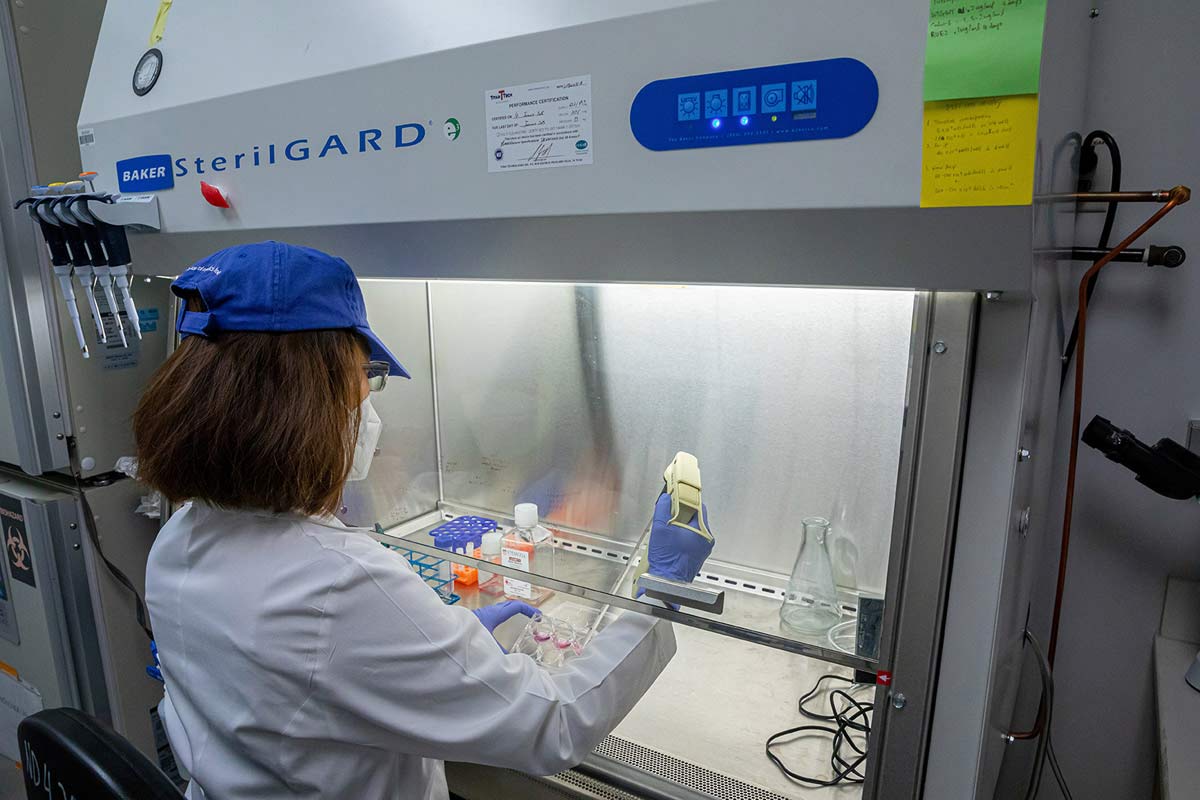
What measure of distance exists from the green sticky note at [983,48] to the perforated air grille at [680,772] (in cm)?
95

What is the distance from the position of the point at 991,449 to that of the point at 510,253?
58 cm

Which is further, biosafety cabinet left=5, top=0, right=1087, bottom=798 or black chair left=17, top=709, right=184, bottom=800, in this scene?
black chair left=17, top=709, right=184, bottom=800

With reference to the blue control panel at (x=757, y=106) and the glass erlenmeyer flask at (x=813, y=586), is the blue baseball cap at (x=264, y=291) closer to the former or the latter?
the blue control panel at (x=757, y=106)

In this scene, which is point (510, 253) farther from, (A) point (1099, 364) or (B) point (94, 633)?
(B) point (94, 633)

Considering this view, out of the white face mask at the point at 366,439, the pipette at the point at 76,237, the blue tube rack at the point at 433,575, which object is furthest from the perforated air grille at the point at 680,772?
the pipette at the point at 76,237

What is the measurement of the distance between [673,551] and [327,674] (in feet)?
1.67

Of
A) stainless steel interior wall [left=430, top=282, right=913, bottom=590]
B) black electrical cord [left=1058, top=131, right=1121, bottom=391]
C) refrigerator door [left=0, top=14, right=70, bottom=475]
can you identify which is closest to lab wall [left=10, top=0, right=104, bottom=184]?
refrigerator door [left=0, top=14, right=70, bottom=475]

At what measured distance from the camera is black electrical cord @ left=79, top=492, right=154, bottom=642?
164 cm

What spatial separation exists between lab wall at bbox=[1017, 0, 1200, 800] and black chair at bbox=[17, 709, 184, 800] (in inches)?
58.9

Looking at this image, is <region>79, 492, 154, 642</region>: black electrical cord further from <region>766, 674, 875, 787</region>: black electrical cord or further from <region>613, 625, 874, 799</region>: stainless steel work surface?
<region>766, 674, 875, 787</region>: black electrical cord

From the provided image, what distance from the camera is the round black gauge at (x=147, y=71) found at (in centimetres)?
112

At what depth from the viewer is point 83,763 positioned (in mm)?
751

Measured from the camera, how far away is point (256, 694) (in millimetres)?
844

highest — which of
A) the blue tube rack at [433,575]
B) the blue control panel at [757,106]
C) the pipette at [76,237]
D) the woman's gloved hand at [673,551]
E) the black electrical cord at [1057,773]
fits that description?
the blue control panel at [757,106]
